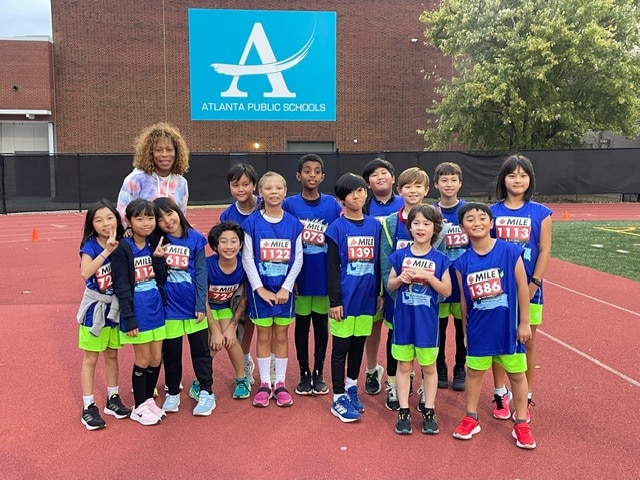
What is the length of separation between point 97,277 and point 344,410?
1929mm

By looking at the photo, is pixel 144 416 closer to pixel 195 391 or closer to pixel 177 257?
→ pixel 195 391

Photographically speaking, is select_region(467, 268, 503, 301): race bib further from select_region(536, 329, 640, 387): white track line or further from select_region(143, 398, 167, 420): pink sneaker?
select_region(143, 398, 167, 420): pink sneaker

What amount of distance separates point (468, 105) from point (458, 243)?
20243 millimetres

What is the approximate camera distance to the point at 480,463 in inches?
129

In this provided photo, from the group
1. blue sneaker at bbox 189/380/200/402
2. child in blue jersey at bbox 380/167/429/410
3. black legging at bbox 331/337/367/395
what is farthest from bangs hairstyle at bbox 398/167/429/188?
blue sneaker at bbox 189/380/200/402

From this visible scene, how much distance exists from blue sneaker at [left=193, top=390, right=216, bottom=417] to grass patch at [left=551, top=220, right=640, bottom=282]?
734 cm

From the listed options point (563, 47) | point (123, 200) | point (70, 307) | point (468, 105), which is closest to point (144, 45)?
point (468, 105)

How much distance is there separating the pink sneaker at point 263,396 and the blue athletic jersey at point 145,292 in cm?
95

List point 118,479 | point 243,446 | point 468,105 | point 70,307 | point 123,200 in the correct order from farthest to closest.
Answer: point 468,105 < point 70,307 < point 123,200 < point 243,446 < point 118,479

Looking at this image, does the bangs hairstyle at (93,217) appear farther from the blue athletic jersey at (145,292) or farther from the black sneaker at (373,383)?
the black sneaker at (373,383)

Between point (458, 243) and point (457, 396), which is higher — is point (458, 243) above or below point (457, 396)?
above

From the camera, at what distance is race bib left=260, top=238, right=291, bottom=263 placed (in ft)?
13.3

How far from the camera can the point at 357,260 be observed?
3.92 meters

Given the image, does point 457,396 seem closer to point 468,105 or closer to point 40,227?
point 40,227
